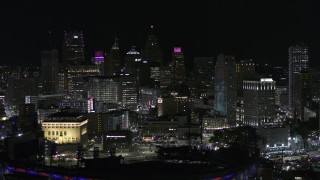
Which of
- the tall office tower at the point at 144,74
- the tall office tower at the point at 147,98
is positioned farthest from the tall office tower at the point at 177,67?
the tall office tower at the point at 147,98

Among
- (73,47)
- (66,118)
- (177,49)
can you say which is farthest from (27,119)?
(73,47)

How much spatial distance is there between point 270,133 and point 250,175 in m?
11.6

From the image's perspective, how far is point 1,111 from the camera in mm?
30312

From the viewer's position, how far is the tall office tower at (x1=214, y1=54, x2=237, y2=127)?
3500 cm

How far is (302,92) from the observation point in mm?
A: 37719

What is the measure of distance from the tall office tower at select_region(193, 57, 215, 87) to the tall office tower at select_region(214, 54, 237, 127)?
42.4ft

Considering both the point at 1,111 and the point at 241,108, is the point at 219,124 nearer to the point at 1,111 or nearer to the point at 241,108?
the point at 241,108

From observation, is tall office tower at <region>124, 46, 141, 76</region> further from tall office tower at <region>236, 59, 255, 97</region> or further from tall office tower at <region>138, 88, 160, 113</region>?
tall office tower at <region>236, 59, 255, 97</region>

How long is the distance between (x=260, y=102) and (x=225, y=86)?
5.64 m

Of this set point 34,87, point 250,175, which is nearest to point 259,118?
point 250,175

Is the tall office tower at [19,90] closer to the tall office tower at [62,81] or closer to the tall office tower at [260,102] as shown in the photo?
the tall office tower at [62,81]

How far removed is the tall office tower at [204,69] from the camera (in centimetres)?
5009

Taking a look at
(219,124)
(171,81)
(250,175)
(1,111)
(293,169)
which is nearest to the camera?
(250,175)

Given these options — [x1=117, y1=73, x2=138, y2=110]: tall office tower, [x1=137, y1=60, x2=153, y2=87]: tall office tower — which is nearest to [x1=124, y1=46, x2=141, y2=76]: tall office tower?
[x1=137, y1=60, x2=153, y2=87]: tall office tower
